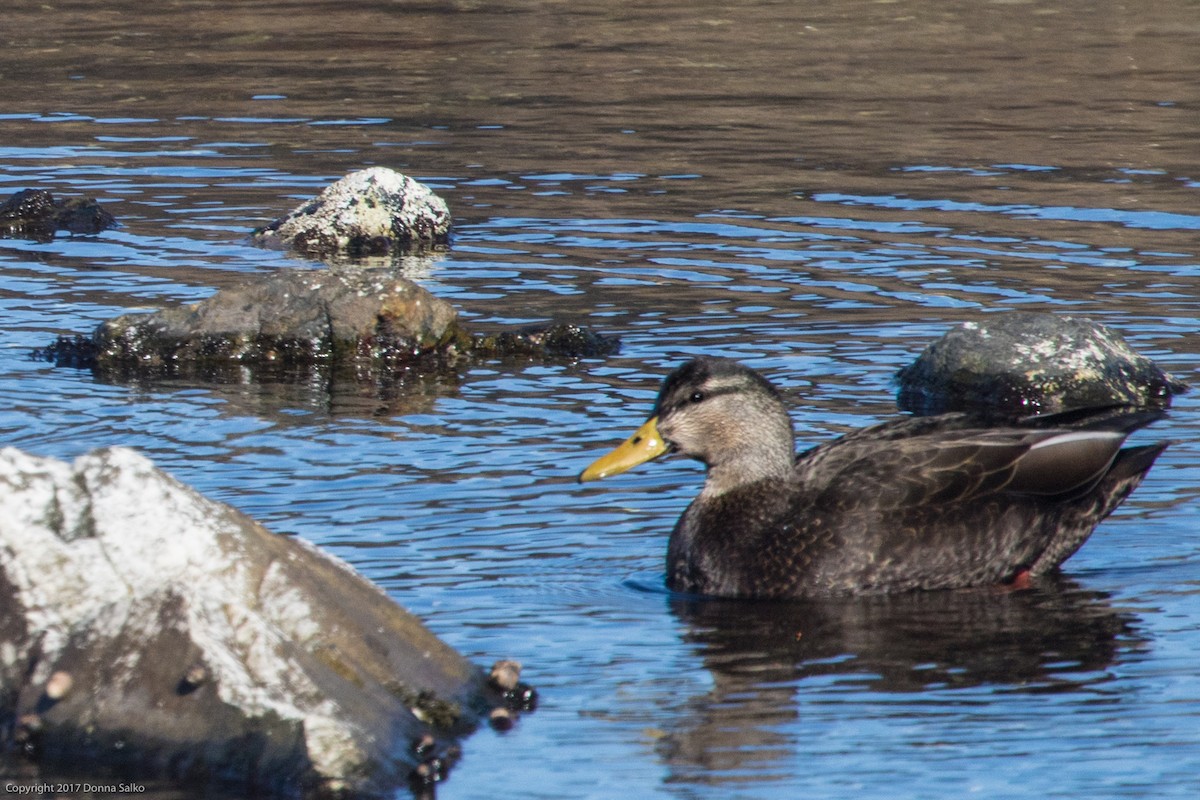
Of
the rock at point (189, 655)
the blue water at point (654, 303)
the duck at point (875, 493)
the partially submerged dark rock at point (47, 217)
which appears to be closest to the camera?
the rock at point (189, 655)

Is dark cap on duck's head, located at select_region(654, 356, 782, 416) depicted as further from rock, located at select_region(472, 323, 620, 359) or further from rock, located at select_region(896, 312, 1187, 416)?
rock, located at select_region(472, 323, 620, 359)

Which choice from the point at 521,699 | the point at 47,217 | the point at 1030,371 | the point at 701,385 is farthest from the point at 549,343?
the point at 47,217

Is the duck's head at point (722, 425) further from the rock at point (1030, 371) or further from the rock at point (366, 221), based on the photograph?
the rock at point (366, 221)

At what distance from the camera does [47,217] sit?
1727 centimetres

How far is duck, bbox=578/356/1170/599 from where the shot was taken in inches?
340

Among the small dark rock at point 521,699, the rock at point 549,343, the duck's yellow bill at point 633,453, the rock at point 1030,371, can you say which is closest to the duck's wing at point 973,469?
the duck's yellow bill at point 633,453

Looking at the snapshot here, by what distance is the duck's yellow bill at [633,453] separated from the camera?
892 centimetres

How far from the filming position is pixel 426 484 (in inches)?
390

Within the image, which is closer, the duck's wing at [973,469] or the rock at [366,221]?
the duck's wing at [973,469]

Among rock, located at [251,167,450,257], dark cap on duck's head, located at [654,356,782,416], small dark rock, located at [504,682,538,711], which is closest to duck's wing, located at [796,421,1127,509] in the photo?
dark cap on duck's head, located at [654,356,782,416]

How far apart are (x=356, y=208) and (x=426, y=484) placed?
7.61 m

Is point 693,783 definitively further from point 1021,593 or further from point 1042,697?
point 1021,593

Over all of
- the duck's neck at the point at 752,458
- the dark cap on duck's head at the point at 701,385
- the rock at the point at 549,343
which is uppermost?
the dark cap on duck's head at the point at 701,385

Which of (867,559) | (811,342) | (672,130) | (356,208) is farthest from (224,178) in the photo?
(867,559)
